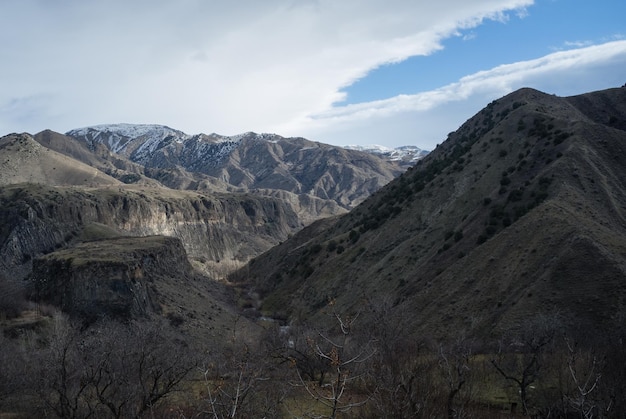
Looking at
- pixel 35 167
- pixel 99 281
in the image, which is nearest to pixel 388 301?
pixel 99 281

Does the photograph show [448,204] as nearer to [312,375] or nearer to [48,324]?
[312,375]

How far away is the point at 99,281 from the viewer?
6638 cm

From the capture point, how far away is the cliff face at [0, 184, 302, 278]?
345 ft

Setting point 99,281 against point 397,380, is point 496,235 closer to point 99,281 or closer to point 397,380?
point 397,380

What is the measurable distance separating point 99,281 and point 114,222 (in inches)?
3161

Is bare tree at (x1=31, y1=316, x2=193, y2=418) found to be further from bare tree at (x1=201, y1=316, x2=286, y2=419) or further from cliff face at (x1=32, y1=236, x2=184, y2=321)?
cliff face at (x1=32, y1=236, x2=184, y2=321)

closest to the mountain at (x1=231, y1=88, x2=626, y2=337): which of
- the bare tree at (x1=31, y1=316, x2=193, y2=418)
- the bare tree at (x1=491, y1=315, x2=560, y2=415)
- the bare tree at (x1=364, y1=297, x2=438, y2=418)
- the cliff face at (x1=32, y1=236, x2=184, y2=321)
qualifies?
the bare tree at (x1=364, y1=297, x2=438, y2=418)

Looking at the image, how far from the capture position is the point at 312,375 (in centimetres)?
3434

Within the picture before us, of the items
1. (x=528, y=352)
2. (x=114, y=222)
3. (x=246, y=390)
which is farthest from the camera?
(x=114, y=222)

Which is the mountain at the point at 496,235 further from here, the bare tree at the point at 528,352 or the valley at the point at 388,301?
the bare tree at the point at 528,352

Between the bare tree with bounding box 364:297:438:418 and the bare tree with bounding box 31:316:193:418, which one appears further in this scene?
the bare tree with bounding box 31:316:193:418

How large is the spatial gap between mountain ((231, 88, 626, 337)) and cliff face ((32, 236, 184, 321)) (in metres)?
24.2

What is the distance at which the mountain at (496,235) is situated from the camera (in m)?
40.6

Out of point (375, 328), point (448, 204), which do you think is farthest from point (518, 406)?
point (448, 204)
